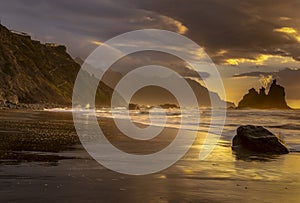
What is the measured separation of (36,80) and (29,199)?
16645cm

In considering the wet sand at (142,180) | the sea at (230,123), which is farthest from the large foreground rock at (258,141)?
the wet sand at (142,180)

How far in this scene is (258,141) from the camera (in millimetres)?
20688

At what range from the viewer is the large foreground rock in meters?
20.0

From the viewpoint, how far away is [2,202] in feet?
25.7

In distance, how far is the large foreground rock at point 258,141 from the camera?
2002cm

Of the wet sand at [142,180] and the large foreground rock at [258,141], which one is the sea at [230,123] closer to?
the large foreground rock at [258,141]

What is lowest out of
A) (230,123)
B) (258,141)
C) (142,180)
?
(142,180)

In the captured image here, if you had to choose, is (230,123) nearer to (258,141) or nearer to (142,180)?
(258,141)

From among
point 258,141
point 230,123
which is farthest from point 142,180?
point 230,123

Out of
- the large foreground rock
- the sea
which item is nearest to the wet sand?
the large foreground rock

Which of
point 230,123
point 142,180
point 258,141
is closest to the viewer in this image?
point 142,180

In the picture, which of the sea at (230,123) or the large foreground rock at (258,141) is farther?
the sea at (230,123)

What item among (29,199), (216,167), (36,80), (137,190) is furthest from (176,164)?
(36,80)

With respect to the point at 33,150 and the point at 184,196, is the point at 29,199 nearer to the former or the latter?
the point at 184,196
